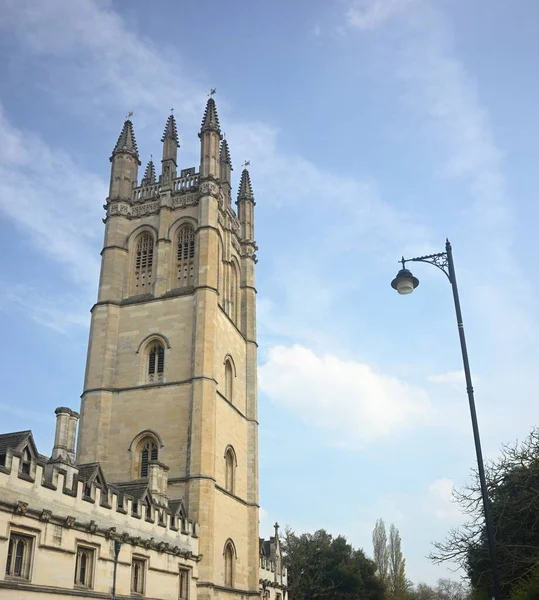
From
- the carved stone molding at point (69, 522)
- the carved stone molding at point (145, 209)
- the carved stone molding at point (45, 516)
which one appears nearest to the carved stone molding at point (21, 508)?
the carved stone molding at point (45, 516)

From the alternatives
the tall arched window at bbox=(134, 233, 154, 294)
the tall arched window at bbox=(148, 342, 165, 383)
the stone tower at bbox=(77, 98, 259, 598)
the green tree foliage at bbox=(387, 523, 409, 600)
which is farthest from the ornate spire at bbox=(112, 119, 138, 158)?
the green tree foliage at bbox=(387, 523, 409, 600)

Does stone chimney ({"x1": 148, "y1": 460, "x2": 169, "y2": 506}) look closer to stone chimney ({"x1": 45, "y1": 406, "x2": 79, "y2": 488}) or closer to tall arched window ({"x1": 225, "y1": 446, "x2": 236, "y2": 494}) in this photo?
stone chimney ({"x1": 45, "y1": 406, "x2": 79, "y2": 488})

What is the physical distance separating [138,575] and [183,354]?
47.1 ft

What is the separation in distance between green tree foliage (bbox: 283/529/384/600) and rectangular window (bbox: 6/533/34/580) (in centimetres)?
4096

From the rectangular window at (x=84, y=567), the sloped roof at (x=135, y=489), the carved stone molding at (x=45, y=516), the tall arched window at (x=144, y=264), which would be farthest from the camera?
the tall arched window at (x=144, y=264)

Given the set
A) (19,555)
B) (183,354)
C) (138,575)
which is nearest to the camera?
(19,555)

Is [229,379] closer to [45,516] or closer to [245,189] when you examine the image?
[245,189]

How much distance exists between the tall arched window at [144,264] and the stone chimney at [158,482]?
1357cm

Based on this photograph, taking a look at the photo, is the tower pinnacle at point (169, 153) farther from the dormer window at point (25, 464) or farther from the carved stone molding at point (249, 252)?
the dormer window at point (25, 464)

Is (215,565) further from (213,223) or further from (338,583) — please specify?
(338,583)

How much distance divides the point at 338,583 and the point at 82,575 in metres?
41.5

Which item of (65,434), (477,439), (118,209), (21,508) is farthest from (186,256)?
(477,439)

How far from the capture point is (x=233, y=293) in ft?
150

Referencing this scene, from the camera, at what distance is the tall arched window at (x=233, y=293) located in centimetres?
4492
